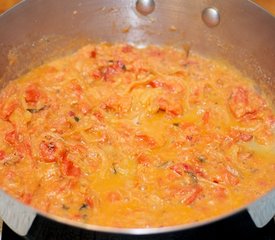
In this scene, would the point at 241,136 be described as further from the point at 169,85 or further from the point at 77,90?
the point at 77,90

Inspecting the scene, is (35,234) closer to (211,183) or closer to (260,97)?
(211,183)

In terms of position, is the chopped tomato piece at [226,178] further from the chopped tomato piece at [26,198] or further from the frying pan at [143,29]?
the chopped tomato piece at [26,198]

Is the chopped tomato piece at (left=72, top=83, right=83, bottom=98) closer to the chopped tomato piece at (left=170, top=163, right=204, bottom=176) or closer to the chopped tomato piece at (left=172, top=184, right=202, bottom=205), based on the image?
the chopped tomato piece at (left=170, top=163, right=204, bottom=176)

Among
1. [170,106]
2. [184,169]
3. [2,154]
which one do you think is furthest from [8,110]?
[184,169]

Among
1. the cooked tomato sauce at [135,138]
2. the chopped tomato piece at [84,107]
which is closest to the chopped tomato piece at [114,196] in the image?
the cooked tomato sauce at [135,138]

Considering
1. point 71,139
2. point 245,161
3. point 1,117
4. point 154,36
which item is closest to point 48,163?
point 71,139

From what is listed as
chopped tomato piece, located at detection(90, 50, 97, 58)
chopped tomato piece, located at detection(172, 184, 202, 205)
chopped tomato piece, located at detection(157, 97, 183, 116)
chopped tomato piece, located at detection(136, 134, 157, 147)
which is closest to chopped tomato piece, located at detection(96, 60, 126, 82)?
chopped tomato piece, located at detection(90, 50, 97, 58)
